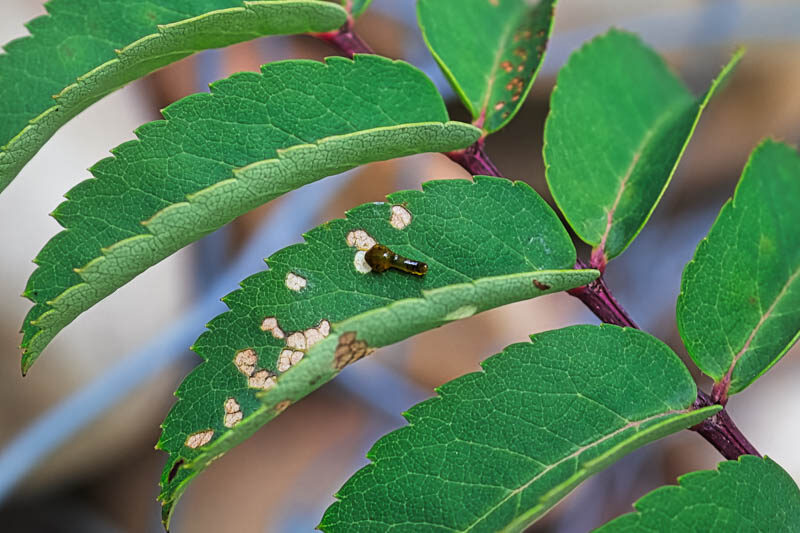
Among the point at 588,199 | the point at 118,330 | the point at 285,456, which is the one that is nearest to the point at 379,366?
the point at 285,456

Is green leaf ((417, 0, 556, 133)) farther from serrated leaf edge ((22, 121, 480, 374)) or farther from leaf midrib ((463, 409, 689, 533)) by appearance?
leaf midrib ((463, 409, 689, 533))

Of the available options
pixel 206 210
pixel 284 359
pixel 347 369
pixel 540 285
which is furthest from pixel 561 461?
pixel 347 369

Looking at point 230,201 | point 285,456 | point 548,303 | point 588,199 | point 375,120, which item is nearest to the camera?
point 230,201

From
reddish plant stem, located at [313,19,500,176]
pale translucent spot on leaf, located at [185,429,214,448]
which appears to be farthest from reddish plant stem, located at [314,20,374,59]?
pale translucent spot on leaf, located at [185,429,214,448]

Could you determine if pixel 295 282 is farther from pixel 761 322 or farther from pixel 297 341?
pixel 761 322

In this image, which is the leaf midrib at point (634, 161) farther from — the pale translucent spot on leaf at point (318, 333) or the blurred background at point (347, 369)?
the blurred background at point (347, 369)

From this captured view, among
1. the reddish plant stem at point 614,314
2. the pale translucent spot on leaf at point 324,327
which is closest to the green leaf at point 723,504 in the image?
the reddish plant stem at point 614,314

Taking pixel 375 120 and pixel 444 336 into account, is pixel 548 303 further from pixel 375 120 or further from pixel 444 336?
pixel 375 120
